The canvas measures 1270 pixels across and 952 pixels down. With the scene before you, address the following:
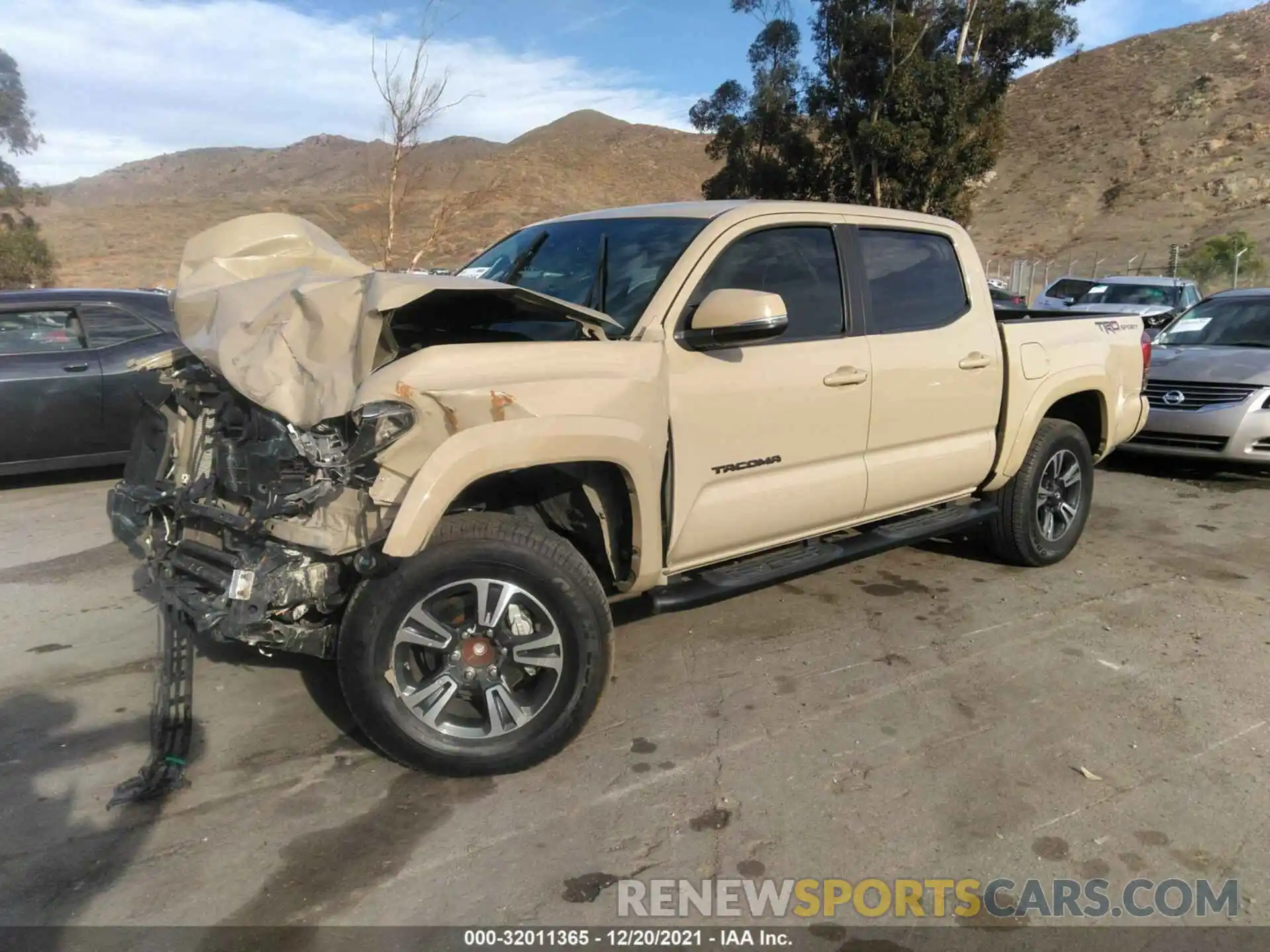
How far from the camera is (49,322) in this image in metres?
7.18

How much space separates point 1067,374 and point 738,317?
280 cm

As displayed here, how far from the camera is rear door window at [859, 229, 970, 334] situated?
460 centimetres

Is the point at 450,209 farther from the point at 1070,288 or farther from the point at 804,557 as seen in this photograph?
the point at 1070,288

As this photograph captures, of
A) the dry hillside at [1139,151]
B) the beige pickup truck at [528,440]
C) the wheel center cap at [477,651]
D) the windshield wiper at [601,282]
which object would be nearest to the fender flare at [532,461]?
the beige pickup truck at [528,440]

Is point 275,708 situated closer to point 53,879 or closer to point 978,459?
point 53,879

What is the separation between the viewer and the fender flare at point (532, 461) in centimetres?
294

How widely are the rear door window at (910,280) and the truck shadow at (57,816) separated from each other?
3547 millimetres

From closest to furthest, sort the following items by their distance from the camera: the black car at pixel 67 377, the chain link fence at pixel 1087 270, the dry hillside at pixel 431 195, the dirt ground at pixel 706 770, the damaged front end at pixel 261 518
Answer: the dirt ground at pixel 706 770, the damaged front end at pixel 261 518, the black car at pixel 67 377, the chain link fence at pixel 1087 270, the dry hillside at pixel 431 195

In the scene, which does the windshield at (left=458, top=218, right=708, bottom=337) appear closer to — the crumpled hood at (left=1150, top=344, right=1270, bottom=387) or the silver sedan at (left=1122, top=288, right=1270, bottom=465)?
the silver sedan at (left=1122, top=288, right=1270, bottom=465)

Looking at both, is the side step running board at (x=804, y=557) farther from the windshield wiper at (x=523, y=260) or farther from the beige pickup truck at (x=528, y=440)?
the windshield wiper at (x=523, y=260)

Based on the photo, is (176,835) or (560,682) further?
(560,682)

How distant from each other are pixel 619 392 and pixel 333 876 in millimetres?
1803

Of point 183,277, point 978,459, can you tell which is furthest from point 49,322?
point 978,459

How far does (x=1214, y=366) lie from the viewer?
816cm
